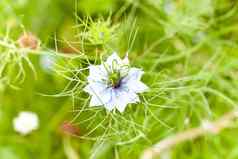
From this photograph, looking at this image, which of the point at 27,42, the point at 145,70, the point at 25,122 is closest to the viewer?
the point at 27,42

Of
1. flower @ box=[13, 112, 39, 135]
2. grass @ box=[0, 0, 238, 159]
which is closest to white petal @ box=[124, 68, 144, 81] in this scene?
grass @ box=[0, 0, 238, 159]

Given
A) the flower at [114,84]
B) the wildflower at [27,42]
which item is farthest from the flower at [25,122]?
the flower at [114,84]

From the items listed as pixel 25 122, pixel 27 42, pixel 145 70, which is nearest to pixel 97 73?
pixel 27 42

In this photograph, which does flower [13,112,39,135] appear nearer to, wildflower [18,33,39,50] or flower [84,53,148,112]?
wildflower [18,33,39,50]

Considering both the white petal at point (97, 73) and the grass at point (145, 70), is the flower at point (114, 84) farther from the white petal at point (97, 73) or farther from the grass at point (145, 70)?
the grass at point (145, 70)

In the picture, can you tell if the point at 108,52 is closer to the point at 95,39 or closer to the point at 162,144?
the point at 95,39

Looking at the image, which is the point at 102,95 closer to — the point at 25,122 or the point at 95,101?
the point at 95,101
